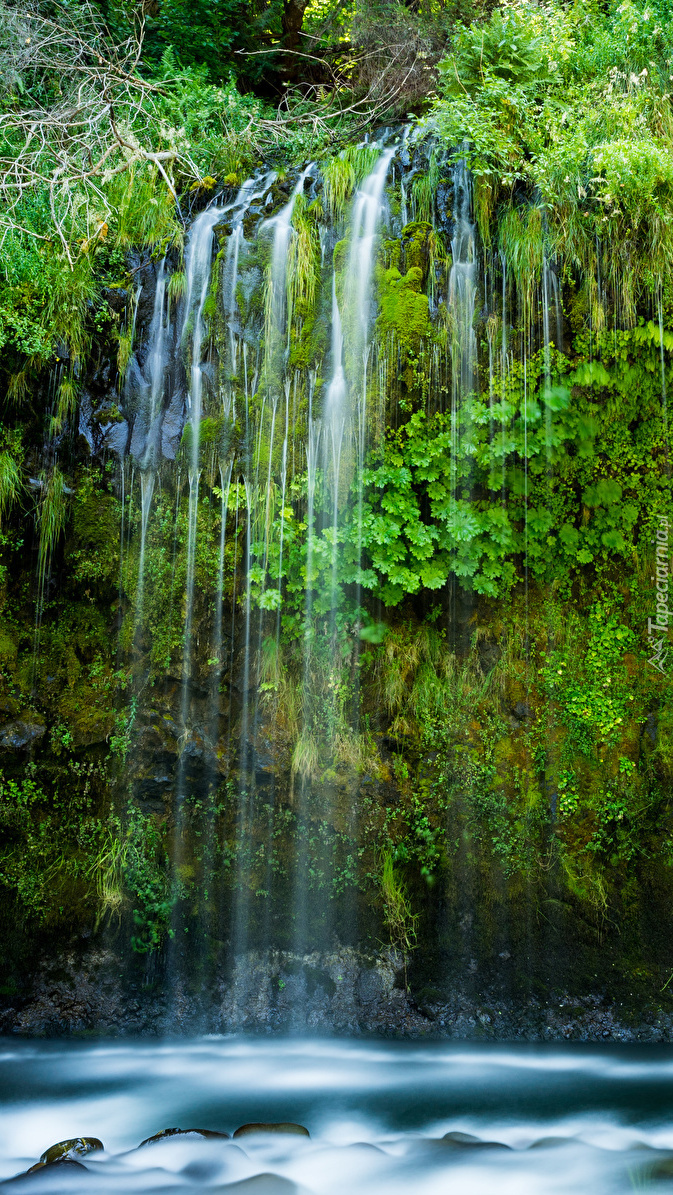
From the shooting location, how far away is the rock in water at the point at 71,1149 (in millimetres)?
3812

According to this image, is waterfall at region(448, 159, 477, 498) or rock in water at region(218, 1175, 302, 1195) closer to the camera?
rock in water at region(218, 1175, 302, 1195)

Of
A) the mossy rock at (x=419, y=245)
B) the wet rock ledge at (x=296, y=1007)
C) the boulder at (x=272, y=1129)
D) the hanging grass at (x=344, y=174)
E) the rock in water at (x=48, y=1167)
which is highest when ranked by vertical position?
the hanging grass at (x=344, y=174)

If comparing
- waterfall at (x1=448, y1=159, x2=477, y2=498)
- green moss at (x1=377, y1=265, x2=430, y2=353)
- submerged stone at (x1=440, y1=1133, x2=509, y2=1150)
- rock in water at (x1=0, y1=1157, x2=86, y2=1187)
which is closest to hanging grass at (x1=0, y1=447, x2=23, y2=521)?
green moss at (x1=377, y1=265, x2=430, y2=353)

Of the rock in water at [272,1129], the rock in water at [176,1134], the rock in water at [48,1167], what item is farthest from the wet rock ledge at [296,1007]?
the rock in water at [48,1167]

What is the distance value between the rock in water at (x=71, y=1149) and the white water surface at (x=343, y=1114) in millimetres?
75

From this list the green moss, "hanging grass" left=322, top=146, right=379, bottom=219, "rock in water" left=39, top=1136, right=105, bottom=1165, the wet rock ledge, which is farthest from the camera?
"hanging grass" left=322, top=146, right=379, bottom=219

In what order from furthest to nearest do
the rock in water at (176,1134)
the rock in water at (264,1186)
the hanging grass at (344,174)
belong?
the hanging grass at (344,174) → the rock in water at (176,1134) → the rock in water at (264,1186)

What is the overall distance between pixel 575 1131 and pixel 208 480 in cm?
475

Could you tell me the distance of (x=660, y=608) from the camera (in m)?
5.57

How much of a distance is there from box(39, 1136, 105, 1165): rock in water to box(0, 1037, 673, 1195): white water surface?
0.08m

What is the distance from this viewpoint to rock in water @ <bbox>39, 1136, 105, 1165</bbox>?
3.81 metres

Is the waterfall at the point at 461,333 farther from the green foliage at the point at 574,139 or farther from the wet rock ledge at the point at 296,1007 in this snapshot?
the wet rock ledge at the point at 296,1007

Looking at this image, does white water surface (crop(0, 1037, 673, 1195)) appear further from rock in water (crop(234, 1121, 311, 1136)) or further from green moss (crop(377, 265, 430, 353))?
green moss (crop(377, 265, 430, 353))

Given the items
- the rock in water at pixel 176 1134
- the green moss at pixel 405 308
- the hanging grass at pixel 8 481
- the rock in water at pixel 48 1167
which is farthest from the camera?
the hanging grass at pixel 8 481
